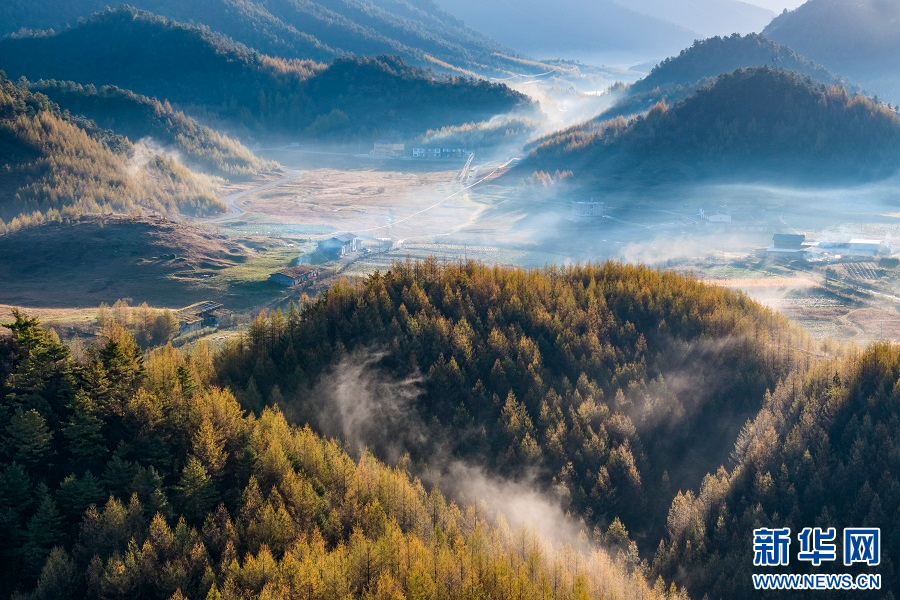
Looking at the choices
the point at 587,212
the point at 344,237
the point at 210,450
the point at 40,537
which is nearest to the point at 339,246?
the point at 344,237

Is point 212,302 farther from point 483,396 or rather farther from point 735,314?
point 735,314

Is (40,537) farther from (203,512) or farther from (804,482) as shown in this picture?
(804,482)

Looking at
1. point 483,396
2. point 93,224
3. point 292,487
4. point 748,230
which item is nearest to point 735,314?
point 483,396

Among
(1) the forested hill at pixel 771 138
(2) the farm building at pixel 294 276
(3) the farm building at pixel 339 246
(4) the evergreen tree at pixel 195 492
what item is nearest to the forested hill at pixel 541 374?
(4) the evergreen tree at pixel 195 492


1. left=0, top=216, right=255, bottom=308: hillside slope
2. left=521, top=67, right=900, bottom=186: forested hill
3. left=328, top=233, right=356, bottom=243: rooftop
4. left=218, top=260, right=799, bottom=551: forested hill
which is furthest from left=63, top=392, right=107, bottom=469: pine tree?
left=521, top=67, right=900, bottom=186: forested hill

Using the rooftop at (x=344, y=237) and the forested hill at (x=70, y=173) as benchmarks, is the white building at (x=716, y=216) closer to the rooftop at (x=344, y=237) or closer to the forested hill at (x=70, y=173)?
the rooftop at (x=344, y=237)
